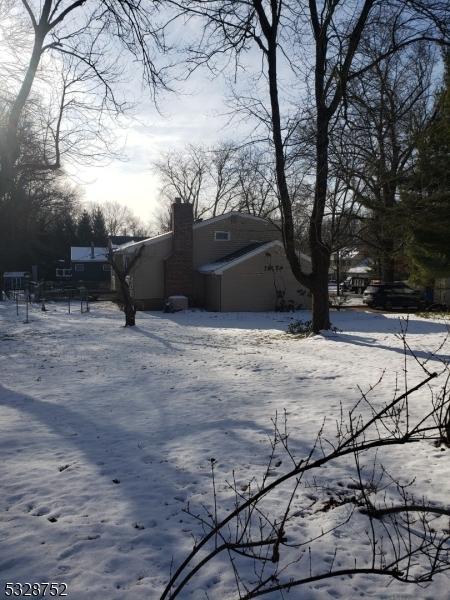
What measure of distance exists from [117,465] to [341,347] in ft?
28.6

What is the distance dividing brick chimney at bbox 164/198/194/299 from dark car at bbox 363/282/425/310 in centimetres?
1188

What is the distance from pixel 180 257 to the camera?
2656 centimetres

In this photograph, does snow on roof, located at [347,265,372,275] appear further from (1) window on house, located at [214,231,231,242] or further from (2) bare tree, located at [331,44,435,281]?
(2) bare tree, located at [331,44,435,281]

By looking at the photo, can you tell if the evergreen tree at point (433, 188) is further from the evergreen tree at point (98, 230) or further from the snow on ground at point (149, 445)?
the evergreen tree at point (98, 230)

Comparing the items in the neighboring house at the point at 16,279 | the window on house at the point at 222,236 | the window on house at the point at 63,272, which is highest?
the window on house at the point at 222,236

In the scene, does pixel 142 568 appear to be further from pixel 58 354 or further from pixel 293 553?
pixel 58 354

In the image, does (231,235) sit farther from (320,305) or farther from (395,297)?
(320,305)

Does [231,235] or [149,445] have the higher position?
[231,235]

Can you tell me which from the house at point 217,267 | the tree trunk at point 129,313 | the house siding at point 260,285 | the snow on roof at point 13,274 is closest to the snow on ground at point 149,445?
the tree trunk at point 129,313

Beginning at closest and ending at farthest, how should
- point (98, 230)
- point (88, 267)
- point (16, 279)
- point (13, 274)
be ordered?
point (16, 279) < point (13, 274) < point (88, 267) < point (98, 230)

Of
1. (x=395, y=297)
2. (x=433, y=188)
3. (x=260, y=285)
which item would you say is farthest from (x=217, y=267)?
(x=433, y=188)

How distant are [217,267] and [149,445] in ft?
64.6

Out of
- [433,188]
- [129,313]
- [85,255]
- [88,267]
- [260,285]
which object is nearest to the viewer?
[433,188]

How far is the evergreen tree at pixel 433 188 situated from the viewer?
8.66 m
